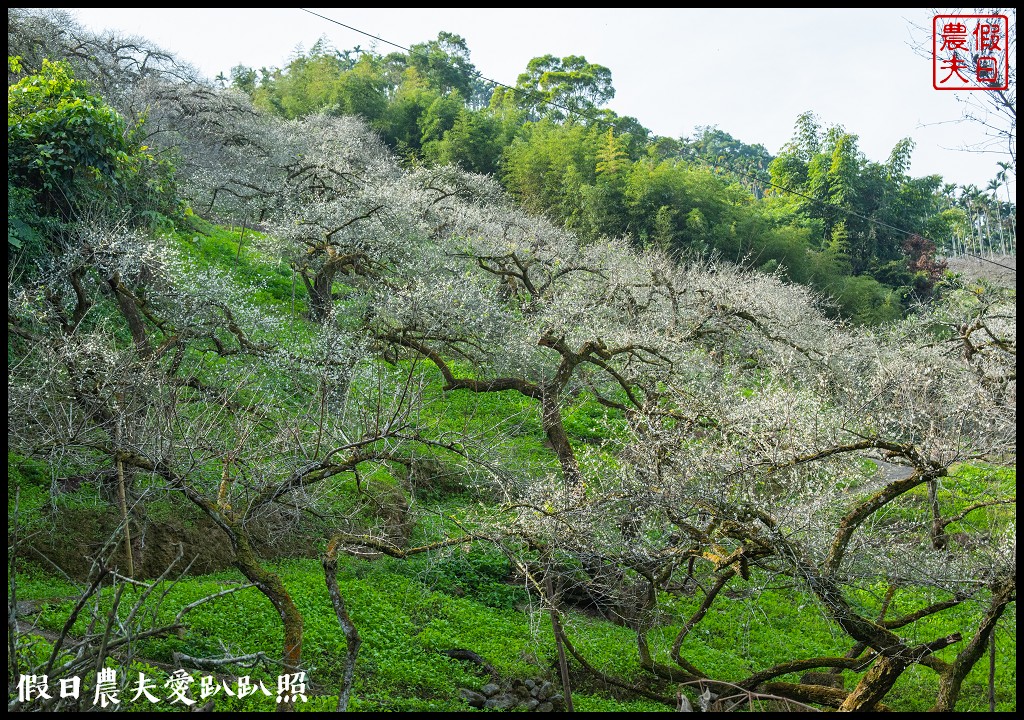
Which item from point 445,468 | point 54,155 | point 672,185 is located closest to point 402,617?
point 445,468

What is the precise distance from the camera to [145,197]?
38.9 feet

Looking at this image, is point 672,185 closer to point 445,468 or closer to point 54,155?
point 445,468

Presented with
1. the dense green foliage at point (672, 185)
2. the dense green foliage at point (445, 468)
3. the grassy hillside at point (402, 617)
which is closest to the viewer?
the dense green foliage at point (445, 468)

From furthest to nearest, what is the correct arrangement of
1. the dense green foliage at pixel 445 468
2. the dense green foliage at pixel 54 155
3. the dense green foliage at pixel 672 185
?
the dense green foliage at pixel 672 185 < the dense green foliage at pixel 54 155 < the dense green foliage at pixel 445 468

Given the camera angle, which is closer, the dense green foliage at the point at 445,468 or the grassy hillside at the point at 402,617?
the dense green foliage at the point at 445,468

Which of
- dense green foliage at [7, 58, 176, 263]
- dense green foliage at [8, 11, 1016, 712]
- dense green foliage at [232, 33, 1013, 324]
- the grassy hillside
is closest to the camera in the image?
dense green foliage at [8, 11, 1016, 712]

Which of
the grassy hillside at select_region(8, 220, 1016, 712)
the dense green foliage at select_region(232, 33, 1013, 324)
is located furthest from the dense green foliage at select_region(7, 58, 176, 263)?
the dense green foliage at select_region(232, 33, 1013, 324)

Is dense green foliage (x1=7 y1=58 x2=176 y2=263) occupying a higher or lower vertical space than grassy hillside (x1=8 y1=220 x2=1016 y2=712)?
higher

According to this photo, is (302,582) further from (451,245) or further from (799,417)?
(451,245)

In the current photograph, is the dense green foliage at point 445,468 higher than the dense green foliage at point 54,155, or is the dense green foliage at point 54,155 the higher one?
the dense green foliage at point 54,155

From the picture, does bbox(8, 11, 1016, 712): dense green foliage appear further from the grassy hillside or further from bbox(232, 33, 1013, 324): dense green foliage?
bbox(232, 33, 1013, 324): dense green foliage

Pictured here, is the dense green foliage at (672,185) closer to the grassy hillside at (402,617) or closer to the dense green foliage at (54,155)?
the dense green foliage at (54,155)

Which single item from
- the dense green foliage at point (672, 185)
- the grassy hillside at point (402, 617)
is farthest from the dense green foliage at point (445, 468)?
the dense green foliage at point (672, 185)

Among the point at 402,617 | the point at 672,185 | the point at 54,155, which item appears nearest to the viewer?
the point at 402,617
